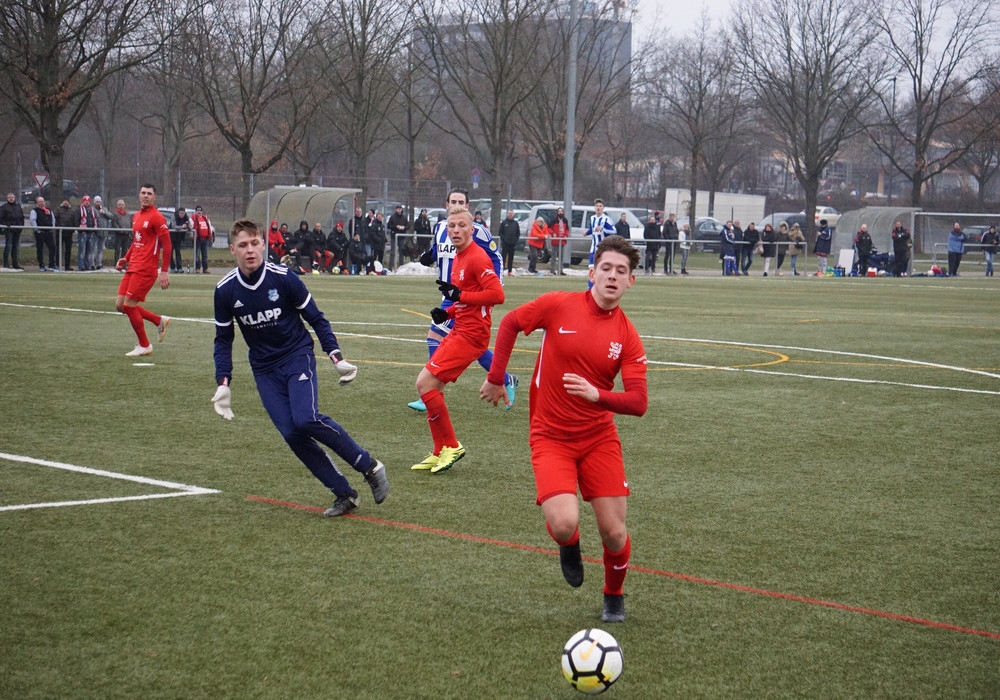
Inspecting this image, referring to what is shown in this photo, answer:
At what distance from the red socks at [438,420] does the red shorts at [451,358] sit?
16cm

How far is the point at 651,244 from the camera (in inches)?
1436

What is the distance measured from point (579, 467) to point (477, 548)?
4.14 ft

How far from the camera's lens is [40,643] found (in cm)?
464

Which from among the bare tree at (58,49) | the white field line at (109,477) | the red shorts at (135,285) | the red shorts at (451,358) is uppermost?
the bare tree at (58,49)

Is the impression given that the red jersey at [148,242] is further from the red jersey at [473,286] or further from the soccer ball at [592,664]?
the soccer ball at [592,664]

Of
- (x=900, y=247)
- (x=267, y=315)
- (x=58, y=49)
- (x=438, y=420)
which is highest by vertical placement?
(x=58, y=49)

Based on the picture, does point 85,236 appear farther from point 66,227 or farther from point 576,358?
point 576,358

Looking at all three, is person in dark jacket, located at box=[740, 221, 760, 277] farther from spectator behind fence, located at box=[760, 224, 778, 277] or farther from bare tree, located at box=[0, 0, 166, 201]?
bare tree, located at box=[0, 0, 166, 201]

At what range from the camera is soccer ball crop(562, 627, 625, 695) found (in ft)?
13.8

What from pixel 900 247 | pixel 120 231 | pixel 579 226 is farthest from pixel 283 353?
pixel 900 247

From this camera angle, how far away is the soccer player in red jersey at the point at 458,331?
803 cm

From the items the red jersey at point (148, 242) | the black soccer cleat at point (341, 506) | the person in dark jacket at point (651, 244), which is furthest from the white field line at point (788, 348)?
the person in dark jacket at point (651, 244)

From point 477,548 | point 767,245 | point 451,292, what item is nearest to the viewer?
point 477,548

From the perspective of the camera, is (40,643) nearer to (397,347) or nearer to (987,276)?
(397,347)
